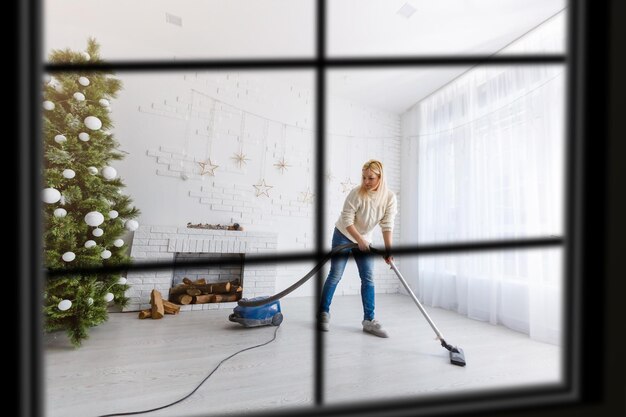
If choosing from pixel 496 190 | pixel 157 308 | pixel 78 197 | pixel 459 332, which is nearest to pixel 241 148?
pixel 78 197

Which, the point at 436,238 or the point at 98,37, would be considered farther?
the point at 436,238

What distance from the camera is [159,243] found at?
Answer: 2859 mm

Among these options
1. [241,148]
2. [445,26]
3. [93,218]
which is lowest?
[93,218]

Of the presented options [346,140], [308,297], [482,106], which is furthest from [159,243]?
[482,106]

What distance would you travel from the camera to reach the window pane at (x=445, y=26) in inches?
90.9

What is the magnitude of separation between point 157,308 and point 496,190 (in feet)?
10.1

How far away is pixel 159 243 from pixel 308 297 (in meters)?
1.71

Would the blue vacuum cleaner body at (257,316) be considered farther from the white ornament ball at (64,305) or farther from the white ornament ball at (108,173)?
the white ornament ball at (108,173)

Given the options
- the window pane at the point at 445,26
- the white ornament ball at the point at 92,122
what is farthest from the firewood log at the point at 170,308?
the window pane at the point at 445,26

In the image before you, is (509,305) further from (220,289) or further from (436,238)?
(220,289)

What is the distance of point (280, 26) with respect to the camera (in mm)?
2666

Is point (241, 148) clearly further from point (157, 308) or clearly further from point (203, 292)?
point (157, 308)

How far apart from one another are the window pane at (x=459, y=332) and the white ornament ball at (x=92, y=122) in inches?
83.1
